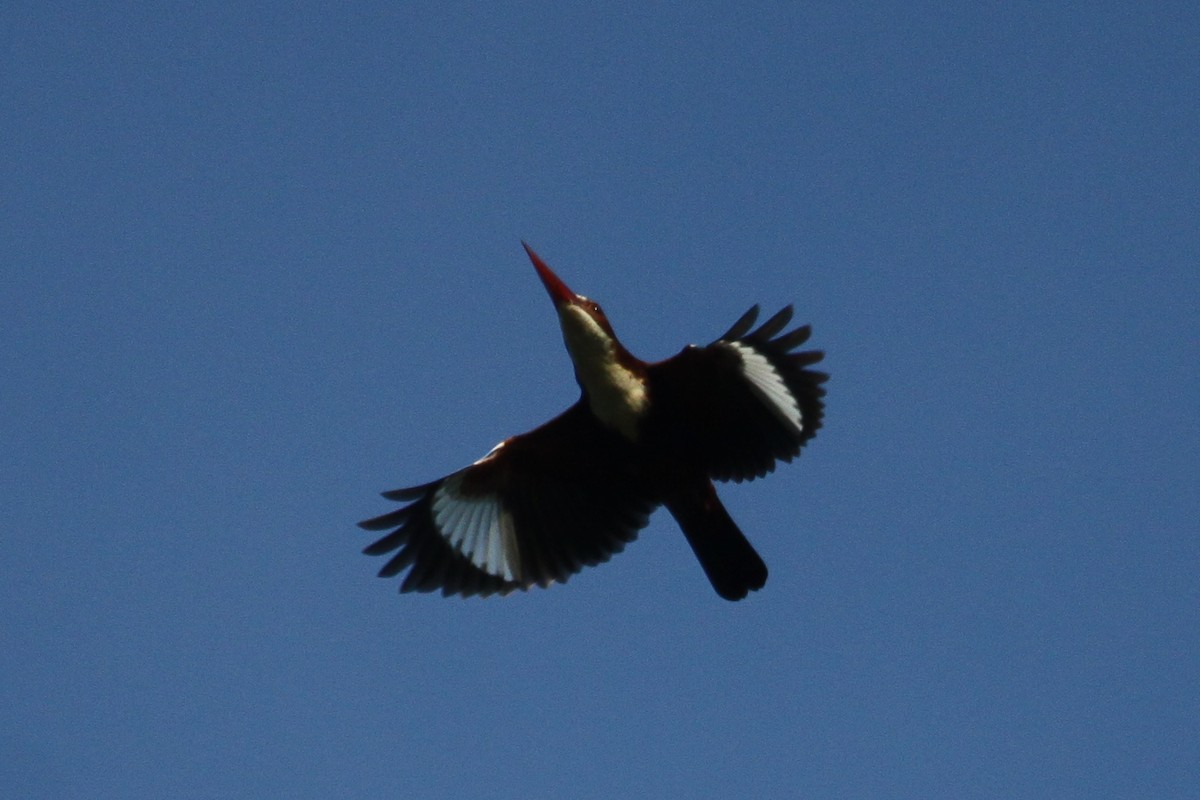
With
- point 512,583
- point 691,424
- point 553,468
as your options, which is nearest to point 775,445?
point 691,424

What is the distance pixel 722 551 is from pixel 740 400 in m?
0.86

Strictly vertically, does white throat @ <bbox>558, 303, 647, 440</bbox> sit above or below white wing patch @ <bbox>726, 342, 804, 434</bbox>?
above

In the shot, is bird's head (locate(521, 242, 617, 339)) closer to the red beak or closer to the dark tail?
the red beak

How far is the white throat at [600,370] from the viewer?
7273mm

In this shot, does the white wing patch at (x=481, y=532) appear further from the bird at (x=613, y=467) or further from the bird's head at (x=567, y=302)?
the bird's head at (x=567, y=302)

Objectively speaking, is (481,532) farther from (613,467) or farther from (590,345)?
(590,345)

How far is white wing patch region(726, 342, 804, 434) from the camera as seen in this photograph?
7.41 metres

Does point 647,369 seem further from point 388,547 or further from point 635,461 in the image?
point 388,547

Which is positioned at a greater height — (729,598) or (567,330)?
(567,330)

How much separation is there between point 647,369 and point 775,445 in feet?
2.98

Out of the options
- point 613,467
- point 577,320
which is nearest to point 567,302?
point 577,320

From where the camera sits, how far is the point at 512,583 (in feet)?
26.9

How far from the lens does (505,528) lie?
26.9 ft

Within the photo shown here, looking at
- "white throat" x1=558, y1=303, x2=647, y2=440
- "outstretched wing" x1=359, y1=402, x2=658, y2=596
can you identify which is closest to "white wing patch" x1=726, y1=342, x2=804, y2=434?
"white throat" x1=558, y1=303, x2=647, y2=440
